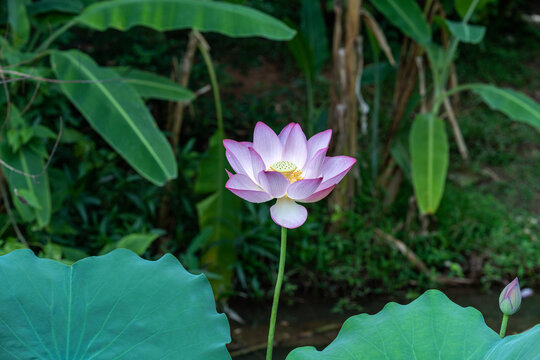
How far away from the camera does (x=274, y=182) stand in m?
0.72

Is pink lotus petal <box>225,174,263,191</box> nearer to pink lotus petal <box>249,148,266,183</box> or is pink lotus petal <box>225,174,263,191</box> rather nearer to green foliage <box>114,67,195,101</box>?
pink lotus petal <box>249,148,266,183</box>

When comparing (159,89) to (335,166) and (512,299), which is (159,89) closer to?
(335,166)

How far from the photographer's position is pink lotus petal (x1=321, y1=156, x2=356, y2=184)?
2.45 ft

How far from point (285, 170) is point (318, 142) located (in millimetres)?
67

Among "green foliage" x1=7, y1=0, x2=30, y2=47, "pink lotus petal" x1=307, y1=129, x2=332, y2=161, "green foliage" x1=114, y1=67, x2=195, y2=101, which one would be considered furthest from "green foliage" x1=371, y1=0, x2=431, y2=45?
"pink lotus petal" x1=307, y1=129, x2=332, y2=161

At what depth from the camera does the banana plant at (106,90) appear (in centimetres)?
230

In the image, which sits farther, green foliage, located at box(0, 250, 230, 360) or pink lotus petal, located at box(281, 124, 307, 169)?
pink lotus petal, located at box(281, 124, 307, 169)

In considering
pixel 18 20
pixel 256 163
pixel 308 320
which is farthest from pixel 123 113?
pixel 256 163

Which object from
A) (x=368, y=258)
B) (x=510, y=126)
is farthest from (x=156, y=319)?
(x=510, y=126)

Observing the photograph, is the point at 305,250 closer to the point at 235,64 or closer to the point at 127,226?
the point at 127,226

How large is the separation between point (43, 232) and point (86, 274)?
217cm

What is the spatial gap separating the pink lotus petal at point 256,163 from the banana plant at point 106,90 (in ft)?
4.96

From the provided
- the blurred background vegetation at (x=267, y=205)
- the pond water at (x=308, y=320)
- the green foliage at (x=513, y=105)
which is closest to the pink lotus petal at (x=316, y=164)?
the blurred background vegetation at (x=267, y=205)

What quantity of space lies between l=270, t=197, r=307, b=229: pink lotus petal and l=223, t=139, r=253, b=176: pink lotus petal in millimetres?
78
